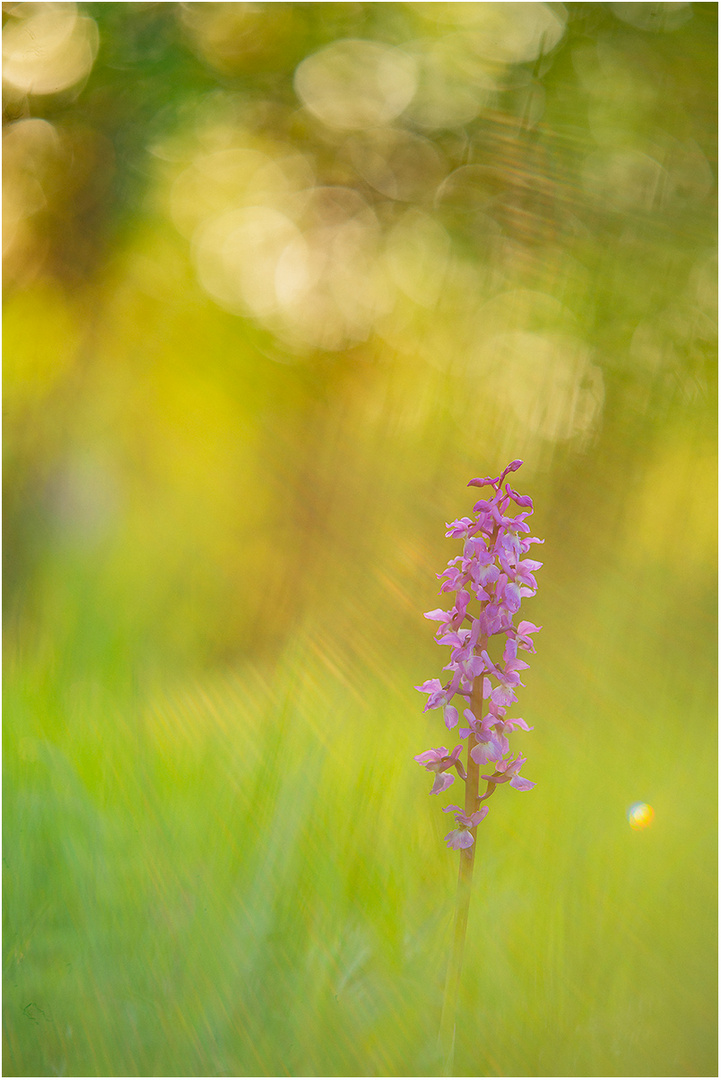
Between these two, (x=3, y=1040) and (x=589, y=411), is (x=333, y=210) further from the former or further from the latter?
(x=3, y=1040)

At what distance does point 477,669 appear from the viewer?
93cm

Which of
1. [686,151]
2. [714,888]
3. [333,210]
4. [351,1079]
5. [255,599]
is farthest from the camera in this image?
[333,210]

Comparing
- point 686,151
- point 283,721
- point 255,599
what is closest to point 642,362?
point 686,151

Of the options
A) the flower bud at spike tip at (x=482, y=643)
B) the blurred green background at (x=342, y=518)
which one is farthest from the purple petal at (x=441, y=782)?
the blurred green background at (x=342, y=518)

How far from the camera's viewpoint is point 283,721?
1.42m

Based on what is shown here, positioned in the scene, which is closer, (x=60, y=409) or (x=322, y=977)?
(x=322, y=977)

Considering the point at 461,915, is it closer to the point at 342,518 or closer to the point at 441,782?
the point at 441,782

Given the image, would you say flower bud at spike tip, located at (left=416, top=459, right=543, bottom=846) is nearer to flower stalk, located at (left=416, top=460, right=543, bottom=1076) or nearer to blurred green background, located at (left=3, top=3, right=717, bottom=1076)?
flower stalk, located at (left=416, top=460, right=543, bottom=1076)

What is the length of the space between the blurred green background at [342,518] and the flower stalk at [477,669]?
1.11ft

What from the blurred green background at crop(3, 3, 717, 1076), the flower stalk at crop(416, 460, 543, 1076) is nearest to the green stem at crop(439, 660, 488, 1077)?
the flower stalk at crop(416, 460, 543, 1076)

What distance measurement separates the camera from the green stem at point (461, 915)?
93cm

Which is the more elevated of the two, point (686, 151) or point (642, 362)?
point (686, 151)

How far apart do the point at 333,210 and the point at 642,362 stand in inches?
72.7

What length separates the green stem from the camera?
93 centimetres
